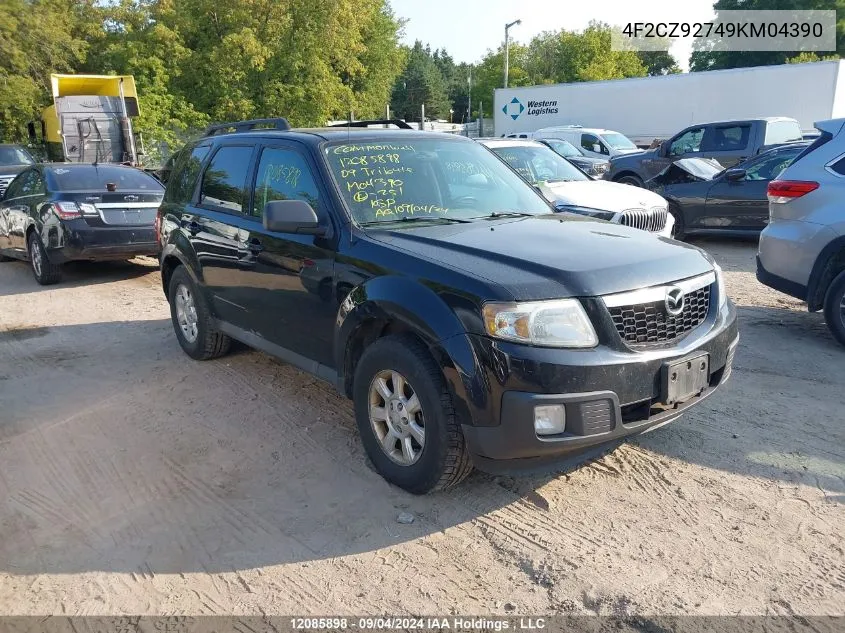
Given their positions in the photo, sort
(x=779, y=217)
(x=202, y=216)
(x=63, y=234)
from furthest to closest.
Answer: (x=63, y=234)
(x=779, y=217)
(x=202, y=216)

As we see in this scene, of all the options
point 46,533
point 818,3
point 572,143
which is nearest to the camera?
point 46,533

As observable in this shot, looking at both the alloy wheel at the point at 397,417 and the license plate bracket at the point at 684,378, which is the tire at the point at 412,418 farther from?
the license plate bracket at the point at 684,378

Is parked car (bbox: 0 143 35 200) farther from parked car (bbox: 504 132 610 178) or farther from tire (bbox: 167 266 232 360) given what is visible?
tire (bbox: 167 266 232 360)

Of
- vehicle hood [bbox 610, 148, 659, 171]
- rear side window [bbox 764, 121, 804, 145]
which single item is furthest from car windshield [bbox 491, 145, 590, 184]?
rear side window [bbox 764, 121, 804, 145]

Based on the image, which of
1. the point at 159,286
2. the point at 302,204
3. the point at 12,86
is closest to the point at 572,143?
the point at 159,286

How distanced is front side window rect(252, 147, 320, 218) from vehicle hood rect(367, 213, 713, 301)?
63cm

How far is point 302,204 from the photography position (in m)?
3.85

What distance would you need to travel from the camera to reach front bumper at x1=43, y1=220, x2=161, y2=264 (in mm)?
8641

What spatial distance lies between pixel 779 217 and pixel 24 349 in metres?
6.89

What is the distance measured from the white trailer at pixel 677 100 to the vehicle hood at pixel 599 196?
13.6 metres

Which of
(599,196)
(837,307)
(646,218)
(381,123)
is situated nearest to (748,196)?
(646,218)

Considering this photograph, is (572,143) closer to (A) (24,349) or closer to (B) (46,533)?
(A) (24,349)

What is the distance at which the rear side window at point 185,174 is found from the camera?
5641 millimetres

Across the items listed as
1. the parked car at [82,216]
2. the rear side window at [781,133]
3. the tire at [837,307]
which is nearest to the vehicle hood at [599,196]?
the tire at [837,307]
